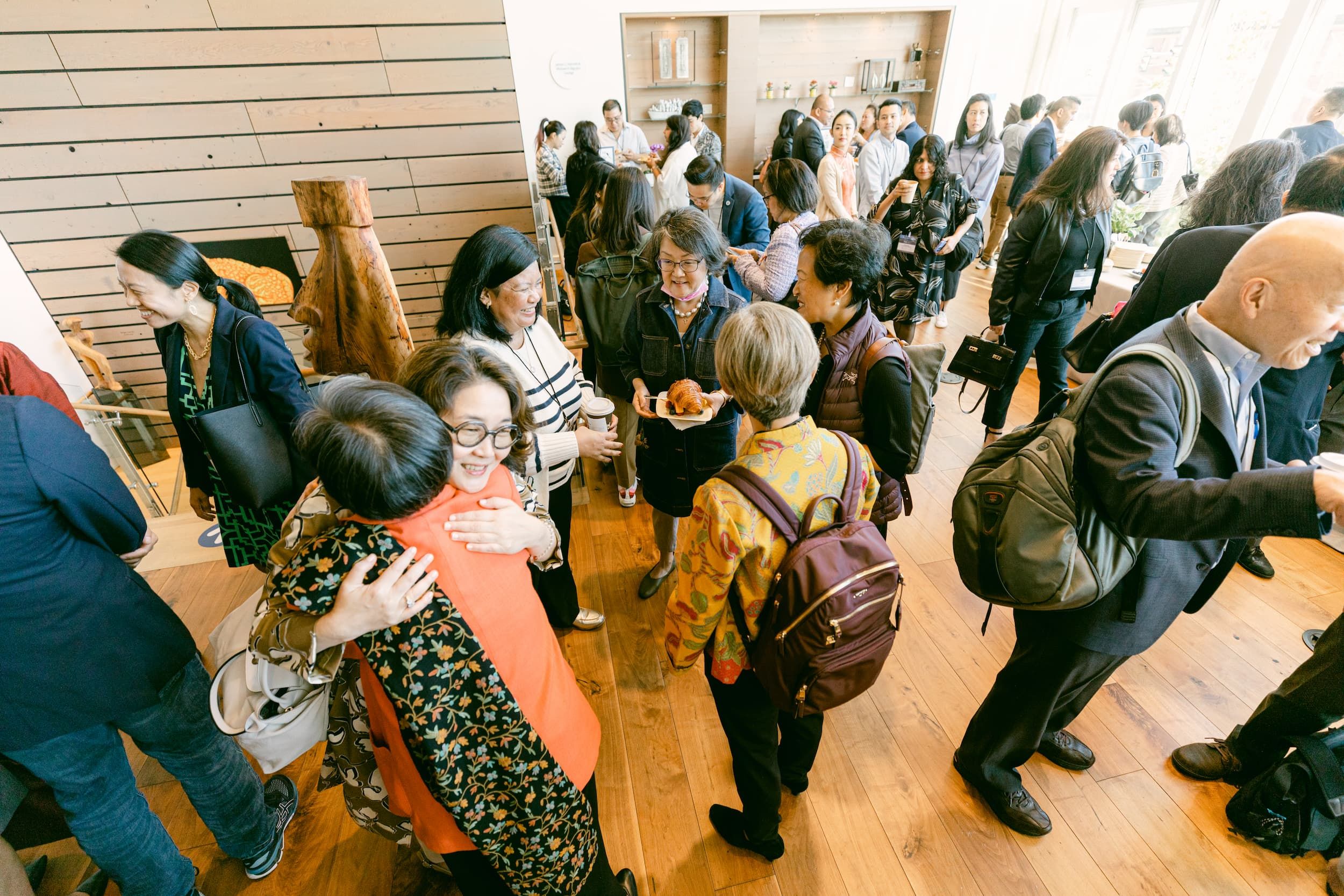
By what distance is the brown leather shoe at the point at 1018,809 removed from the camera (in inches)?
67.9

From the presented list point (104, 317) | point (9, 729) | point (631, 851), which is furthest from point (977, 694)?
point (104, 317)

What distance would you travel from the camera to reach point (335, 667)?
91 centimetres

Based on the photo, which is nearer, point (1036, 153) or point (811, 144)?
point (1036, 153)

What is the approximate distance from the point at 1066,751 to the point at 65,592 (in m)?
2.83

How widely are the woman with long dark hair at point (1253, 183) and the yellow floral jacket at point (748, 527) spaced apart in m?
2.13

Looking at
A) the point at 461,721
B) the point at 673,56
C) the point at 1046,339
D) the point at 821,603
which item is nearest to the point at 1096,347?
the point at 1046,339

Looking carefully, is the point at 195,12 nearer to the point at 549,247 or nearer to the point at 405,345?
the point at 549,247

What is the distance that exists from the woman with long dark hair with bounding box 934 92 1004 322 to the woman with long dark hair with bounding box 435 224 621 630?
4.51 metres

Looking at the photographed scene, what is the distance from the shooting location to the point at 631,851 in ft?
5.72

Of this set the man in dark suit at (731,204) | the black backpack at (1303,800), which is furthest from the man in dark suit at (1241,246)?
the man in dark suit at (731,204)

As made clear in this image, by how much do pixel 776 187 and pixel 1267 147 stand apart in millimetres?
1881

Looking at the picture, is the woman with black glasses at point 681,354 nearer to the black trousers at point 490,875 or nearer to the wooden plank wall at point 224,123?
the black trousers at point 490,875

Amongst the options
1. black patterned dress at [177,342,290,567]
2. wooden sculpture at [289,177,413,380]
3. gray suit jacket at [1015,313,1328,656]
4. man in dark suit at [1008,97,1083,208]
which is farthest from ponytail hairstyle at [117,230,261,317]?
man in dark suit at [1008,97,1083,208]

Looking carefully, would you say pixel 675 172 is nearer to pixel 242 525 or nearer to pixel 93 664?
pixel 242 525
